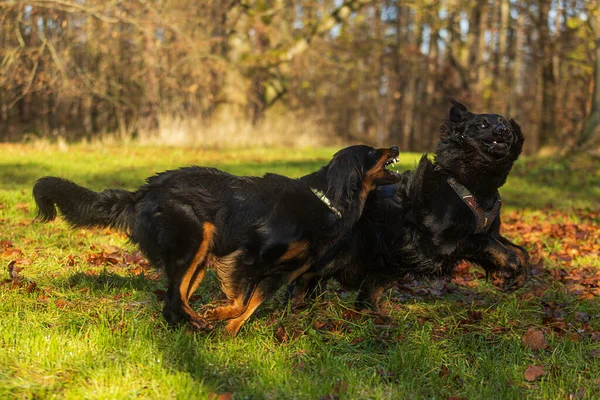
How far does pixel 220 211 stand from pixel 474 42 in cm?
2703


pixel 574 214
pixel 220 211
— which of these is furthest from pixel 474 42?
pixel 220 211

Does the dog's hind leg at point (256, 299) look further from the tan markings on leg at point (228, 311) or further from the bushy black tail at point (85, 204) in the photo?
the bushy black tail at point (85, 204)

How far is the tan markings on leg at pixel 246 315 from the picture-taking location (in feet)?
12.9

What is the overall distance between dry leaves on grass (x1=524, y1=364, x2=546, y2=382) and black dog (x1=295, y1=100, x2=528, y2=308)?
112cm

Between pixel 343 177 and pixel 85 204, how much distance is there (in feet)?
6.08

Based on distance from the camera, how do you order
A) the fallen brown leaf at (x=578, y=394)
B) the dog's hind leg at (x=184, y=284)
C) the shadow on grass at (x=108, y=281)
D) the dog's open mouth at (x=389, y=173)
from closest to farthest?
the fallen brown leaf at (x=578, y=394), the dog's hind leg at (x=184, y=284), the dog's open mouth at (x=389, y=173), the shadow on grass at (x=108, y=281)

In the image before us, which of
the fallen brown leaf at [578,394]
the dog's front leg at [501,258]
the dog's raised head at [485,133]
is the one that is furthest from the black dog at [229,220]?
the fallen brown leaf at [578,394]

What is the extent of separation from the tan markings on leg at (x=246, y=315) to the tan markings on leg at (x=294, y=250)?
28cm

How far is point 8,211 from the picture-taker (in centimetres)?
774

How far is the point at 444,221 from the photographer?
4.54 metres

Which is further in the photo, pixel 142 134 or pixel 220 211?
pixel 142 134

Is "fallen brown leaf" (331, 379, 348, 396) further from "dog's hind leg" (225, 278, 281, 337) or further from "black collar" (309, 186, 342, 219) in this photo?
"black collar" (309, 186, 342, 219)

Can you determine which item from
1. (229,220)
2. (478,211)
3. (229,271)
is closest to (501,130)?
(478,211)

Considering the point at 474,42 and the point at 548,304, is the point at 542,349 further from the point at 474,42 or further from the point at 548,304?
the point at 474,42
